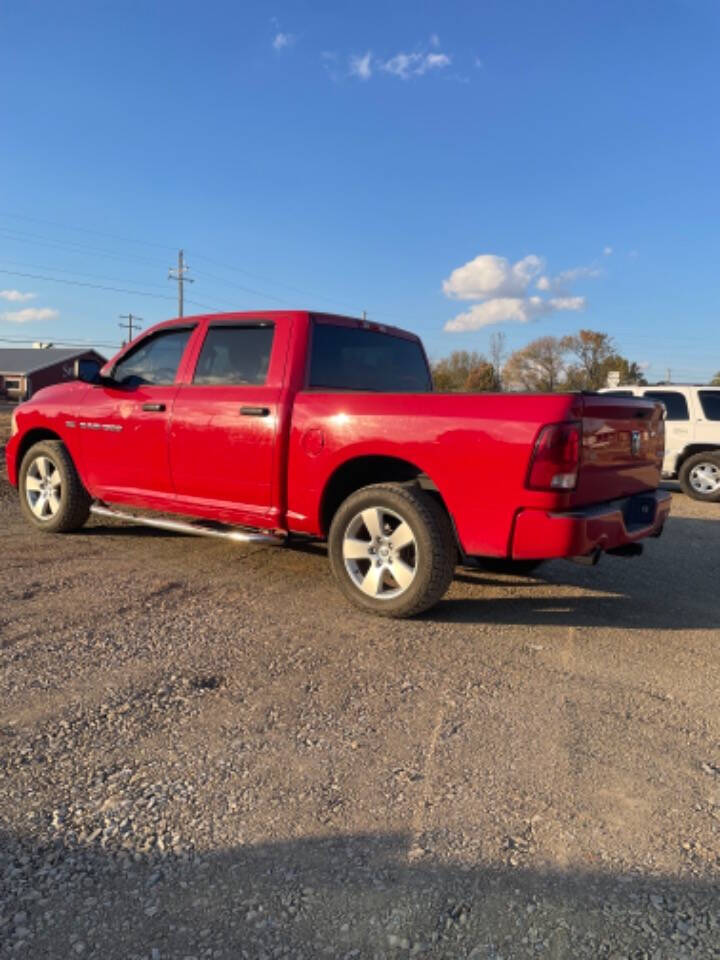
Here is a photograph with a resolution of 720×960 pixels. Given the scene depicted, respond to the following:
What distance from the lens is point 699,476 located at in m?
10.4

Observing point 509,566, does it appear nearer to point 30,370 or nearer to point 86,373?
point 86,373

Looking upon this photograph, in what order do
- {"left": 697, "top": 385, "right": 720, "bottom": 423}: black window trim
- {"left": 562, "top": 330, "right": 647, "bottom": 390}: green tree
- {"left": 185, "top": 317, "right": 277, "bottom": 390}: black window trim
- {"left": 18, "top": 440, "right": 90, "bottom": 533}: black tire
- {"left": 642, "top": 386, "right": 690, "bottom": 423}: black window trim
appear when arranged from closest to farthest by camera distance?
{"left": 185, "top": 317, "right": 277, "bottom": 390}: black window trim
{"left": 18, "top": 440, "right": 90, "bottom": 533}: black tire
{"left": 697, "top": 385, "right": 720, "bottom": 423}: black window trim
{"left": 642, "top": 386, "right": 690, "bottom": 423}: black window trim
{"left": 562, "top": 330, "right": 647, "bottom": 390}: green tree

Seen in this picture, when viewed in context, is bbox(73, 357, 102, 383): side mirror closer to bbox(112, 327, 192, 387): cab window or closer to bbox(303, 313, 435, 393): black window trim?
bbox(112, 327, 192, 387): cab window

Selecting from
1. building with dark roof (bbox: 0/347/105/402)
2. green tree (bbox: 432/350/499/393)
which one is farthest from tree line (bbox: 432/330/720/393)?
building with dark roof (bbox: 0/347/105/402)

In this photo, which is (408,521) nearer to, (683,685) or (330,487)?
(330,487)

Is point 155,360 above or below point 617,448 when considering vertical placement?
above

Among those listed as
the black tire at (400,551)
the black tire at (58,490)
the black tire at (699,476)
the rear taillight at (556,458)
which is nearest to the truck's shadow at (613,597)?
the black tire at (400,551)

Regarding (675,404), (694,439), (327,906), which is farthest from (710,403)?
(327,906)

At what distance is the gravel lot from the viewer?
1.74m

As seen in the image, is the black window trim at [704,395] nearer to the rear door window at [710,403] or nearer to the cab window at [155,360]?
the rear door window at [710,403]

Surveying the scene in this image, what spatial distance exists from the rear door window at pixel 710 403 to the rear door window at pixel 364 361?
6553 millimetres

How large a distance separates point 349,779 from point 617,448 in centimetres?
250

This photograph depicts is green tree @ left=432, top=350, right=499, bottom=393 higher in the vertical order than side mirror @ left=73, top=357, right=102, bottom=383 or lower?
higher

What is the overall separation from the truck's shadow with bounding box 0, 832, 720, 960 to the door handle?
2951 mm
